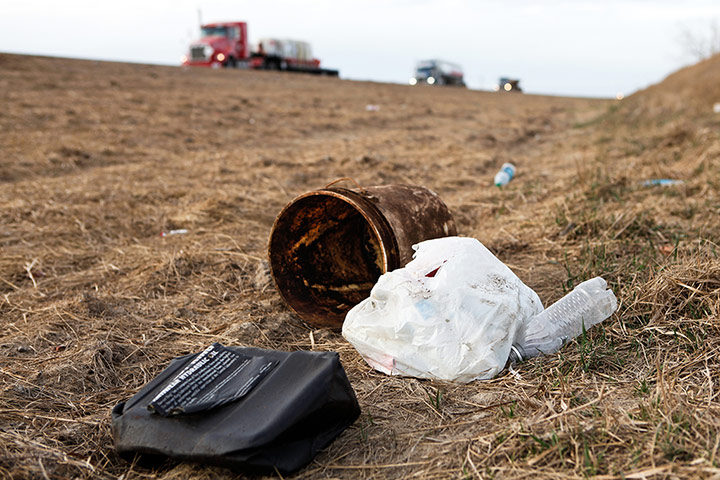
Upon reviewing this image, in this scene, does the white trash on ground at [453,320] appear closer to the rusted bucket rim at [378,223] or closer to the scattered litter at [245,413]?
the rusted bucket rim at [378,223]

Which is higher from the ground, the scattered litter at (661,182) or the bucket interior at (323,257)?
the scattered litter at (661,182)

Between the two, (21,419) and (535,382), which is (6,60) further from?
(535,382)

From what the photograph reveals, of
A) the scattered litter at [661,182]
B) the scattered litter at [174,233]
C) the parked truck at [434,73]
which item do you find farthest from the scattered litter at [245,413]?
the parked truck at [434,73]

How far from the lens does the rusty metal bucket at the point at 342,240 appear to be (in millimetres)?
2715

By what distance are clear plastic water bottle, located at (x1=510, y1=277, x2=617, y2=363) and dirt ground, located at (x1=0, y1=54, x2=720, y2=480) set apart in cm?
7

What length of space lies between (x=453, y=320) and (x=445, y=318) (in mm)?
30

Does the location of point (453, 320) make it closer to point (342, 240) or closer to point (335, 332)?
point (335, 332)

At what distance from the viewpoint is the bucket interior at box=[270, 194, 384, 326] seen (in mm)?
3014

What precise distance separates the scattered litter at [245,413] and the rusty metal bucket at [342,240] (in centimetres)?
90

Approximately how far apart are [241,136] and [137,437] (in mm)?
7544

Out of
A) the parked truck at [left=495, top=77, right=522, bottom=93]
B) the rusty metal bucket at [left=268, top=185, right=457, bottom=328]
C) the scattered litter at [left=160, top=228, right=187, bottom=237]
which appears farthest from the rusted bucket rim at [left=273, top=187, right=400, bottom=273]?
the parked truck at [left=495, top=77, right=522, bottom=93]

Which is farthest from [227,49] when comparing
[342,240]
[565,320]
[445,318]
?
[445,318]

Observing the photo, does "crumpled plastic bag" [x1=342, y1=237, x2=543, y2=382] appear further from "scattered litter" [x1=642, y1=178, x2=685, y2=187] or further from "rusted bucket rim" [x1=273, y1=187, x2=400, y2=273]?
"scattered litter" [x1=642, y1=178, x2=685, y2=187]

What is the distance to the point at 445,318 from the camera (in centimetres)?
212
